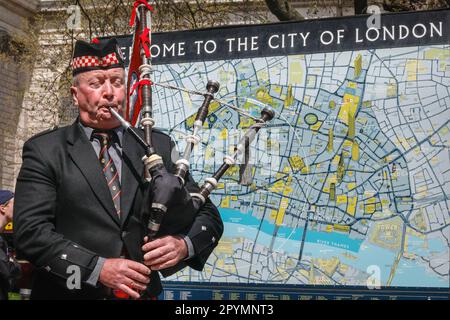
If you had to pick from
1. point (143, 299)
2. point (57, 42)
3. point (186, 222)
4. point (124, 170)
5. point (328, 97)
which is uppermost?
point (57, 42)

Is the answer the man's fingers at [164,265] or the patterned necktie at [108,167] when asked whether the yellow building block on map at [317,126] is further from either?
the man's fingers at [164,265]

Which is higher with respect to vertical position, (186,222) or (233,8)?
(233,8)

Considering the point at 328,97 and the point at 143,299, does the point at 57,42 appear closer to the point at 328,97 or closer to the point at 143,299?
the point at 328,97

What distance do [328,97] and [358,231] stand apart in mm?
903

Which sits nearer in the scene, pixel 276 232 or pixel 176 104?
pixel 276 232

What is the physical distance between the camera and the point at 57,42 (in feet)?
55.7

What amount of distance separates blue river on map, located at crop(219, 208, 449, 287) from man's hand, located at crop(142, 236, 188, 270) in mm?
2874

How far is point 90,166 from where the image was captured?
2.96 m

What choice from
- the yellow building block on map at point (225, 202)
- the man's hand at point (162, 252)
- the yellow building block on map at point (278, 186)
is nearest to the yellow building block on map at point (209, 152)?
the yellow building block on map at point (225, 202)

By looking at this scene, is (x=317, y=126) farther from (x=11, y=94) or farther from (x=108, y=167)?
(x=11, y=94)

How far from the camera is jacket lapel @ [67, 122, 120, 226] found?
9.57 ft

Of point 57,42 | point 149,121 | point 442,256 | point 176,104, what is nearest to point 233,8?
point 57,42

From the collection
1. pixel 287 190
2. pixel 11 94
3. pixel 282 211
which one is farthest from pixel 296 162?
pixel 11 94

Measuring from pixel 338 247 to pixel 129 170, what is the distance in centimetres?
280
